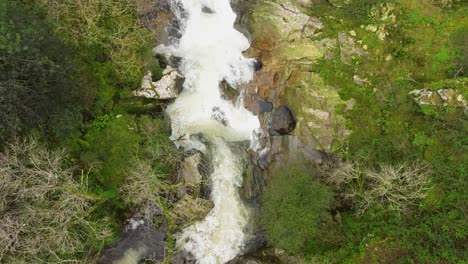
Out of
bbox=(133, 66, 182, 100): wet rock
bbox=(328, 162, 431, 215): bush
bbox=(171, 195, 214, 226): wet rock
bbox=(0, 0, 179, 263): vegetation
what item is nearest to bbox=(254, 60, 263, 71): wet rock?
bbox=(133, 66, 182, 100): wet rock

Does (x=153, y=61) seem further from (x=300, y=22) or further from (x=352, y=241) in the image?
(x=352, y=241)

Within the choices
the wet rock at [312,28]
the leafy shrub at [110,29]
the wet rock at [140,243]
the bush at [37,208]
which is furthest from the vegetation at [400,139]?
the bush at [37,208]

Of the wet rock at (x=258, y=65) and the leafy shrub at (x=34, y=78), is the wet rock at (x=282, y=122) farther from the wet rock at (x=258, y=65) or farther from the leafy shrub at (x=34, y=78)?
the leafy shrub at (x=34, y=78)

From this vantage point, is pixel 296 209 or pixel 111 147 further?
pixel 111 147

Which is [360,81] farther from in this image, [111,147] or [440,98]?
[111,147]

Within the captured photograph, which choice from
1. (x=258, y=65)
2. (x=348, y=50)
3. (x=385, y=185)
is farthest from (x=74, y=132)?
(x=385, y=185)

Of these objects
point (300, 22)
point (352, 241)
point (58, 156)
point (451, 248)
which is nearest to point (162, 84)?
point (58, 156)

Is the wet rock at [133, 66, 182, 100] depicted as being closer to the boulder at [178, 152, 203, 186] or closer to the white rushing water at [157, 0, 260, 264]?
the white rushing water at [157, 0, 260, 264]
